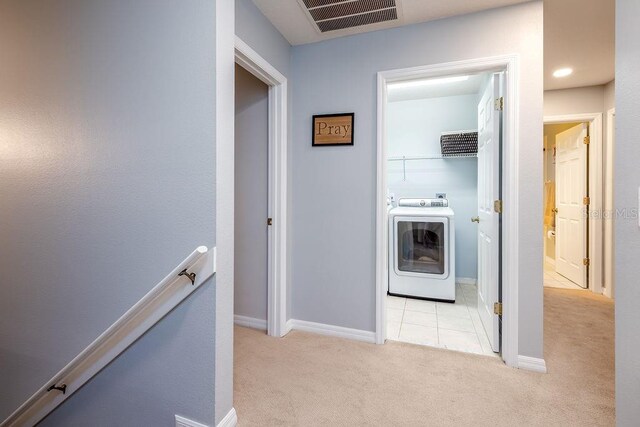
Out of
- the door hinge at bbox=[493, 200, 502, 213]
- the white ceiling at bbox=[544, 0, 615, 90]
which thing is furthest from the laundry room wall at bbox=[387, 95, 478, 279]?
the door hinge at bbox=[493, 200, 502, 213]

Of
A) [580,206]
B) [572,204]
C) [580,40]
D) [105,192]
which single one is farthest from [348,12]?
[572,204]

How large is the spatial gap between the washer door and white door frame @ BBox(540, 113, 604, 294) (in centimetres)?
201

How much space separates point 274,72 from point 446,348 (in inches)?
97.2

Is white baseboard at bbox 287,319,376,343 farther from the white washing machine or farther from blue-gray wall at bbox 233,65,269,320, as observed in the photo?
the white washing machine

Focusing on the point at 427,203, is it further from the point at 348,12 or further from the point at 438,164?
the point at 348,12

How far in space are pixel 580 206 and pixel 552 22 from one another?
250 centimetres

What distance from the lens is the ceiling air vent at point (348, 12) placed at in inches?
77.4

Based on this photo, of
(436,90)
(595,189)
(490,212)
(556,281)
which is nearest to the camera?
(490,212)

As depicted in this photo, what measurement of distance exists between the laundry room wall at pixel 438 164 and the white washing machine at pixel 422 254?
0.70 m

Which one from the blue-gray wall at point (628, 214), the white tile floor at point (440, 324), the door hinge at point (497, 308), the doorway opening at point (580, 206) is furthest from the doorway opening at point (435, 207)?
the blue-gray wall at point (628, 214)

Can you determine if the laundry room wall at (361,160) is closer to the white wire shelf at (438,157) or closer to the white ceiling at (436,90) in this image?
the white ceiling at (436,90)

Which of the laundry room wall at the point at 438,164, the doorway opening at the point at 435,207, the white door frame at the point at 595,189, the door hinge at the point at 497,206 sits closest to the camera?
the door hinge at the point at 497,206

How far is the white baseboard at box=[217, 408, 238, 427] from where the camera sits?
4.62ft

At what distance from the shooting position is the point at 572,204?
159 inches
